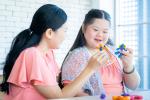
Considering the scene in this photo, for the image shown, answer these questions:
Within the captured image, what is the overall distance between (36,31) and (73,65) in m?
0.28

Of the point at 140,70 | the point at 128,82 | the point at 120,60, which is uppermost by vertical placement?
the point at 120,60

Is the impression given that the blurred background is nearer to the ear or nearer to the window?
the window

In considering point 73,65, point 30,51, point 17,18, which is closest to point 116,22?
point 17,18

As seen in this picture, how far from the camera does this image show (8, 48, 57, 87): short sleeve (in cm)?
120

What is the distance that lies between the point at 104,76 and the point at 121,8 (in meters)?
1.86

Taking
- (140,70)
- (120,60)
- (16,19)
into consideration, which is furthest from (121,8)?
(120,60)

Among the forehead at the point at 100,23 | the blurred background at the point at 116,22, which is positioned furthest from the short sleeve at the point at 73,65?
the blurred background at the point at 116,22

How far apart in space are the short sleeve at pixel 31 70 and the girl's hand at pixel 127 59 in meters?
0.43

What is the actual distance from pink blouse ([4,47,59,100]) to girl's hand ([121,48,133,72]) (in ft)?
1.39

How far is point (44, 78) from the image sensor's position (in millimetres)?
1216

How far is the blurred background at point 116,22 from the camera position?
2.91 metres

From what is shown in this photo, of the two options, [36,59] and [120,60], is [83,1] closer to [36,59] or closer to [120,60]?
[120,60]

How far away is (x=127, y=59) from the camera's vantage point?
150cm

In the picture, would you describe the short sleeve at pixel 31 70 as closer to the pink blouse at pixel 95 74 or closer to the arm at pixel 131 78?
the pink blouse at pixel 95 74
